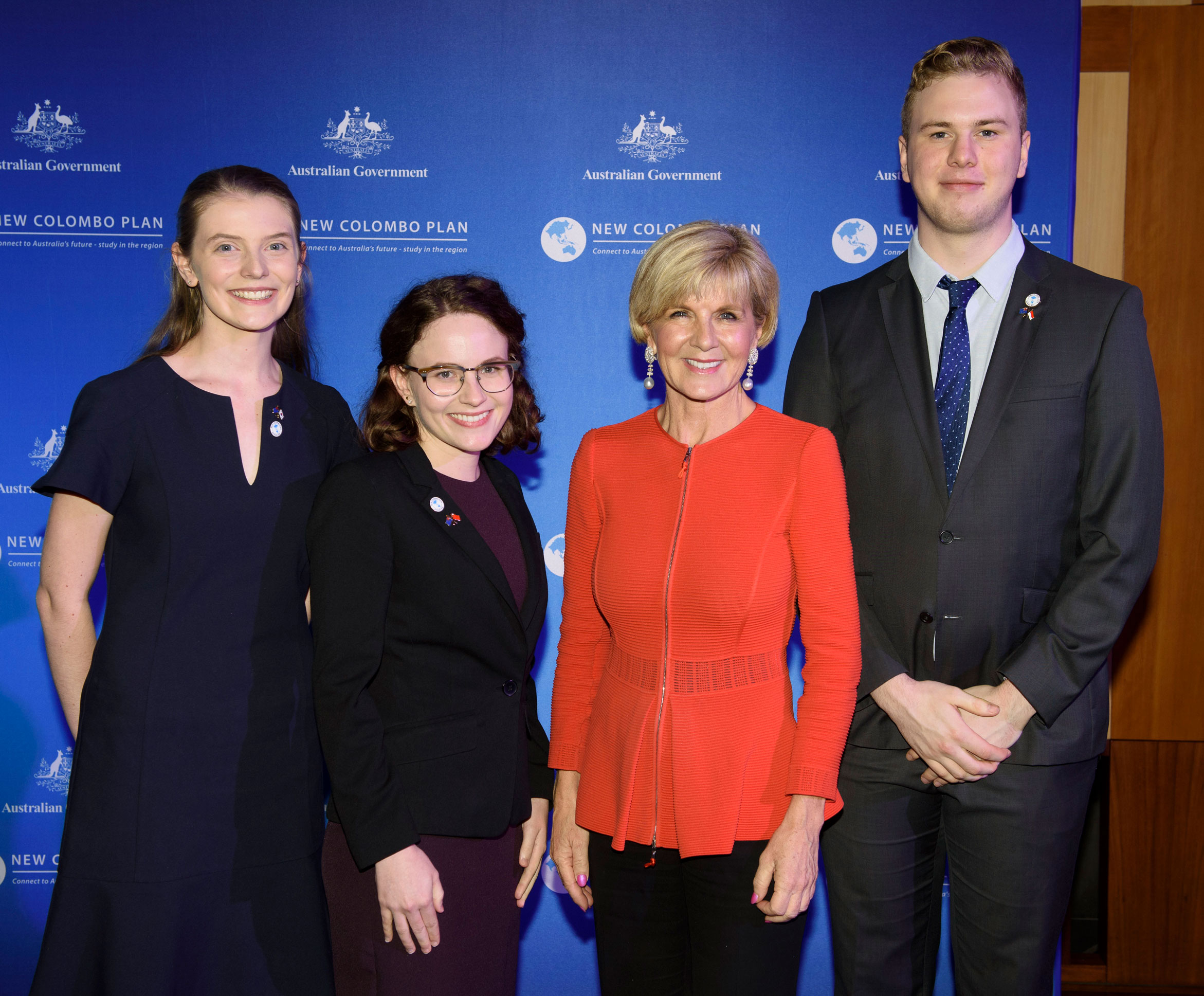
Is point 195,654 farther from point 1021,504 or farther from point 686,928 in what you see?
point 1021,504

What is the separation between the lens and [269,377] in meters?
1.92

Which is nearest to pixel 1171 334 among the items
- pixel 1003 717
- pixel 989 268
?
pixel 989 268

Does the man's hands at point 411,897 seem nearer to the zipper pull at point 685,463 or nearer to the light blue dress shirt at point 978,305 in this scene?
the zipper pull at point 685,463

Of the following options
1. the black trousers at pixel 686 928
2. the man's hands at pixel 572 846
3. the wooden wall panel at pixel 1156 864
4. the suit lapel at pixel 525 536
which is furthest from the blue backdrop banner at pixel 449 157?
the wooden wall panel at pixel 1156 864

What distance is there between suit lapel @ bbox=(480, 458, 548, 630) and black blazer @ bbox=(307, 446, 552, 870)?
0.23ft

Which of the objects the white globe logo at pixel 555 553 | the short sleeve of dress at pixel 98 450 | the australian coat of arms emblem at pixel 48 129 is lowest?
the white globe logo at pixel 555 553

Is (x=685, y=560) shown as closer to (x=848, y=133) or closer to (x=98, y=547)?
(x=98, y=547)

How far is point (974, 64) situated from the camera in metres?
1.89

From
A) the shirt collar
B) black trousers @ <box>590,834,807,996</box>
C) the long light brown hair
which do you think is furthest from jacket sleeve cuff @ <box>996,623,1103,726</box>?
the long light brown hair

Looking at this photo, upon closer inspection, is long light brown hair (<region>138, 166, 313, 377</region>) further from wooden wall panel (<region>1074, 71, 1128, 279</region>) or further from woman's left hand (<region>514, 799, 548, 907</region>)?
wooden wall panel (<region>1074, 71, 1128, 279</region>)

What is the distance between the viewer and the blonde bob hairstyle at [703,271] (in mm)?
1678

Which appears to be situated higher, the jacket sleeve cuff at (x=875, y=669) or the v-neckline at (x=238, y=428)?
the v-neckline at (x=238, y=428)

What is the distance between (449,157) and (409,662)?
Answer: 1895mm

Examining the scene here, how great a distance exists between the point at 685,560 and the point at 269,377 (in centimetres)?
96
